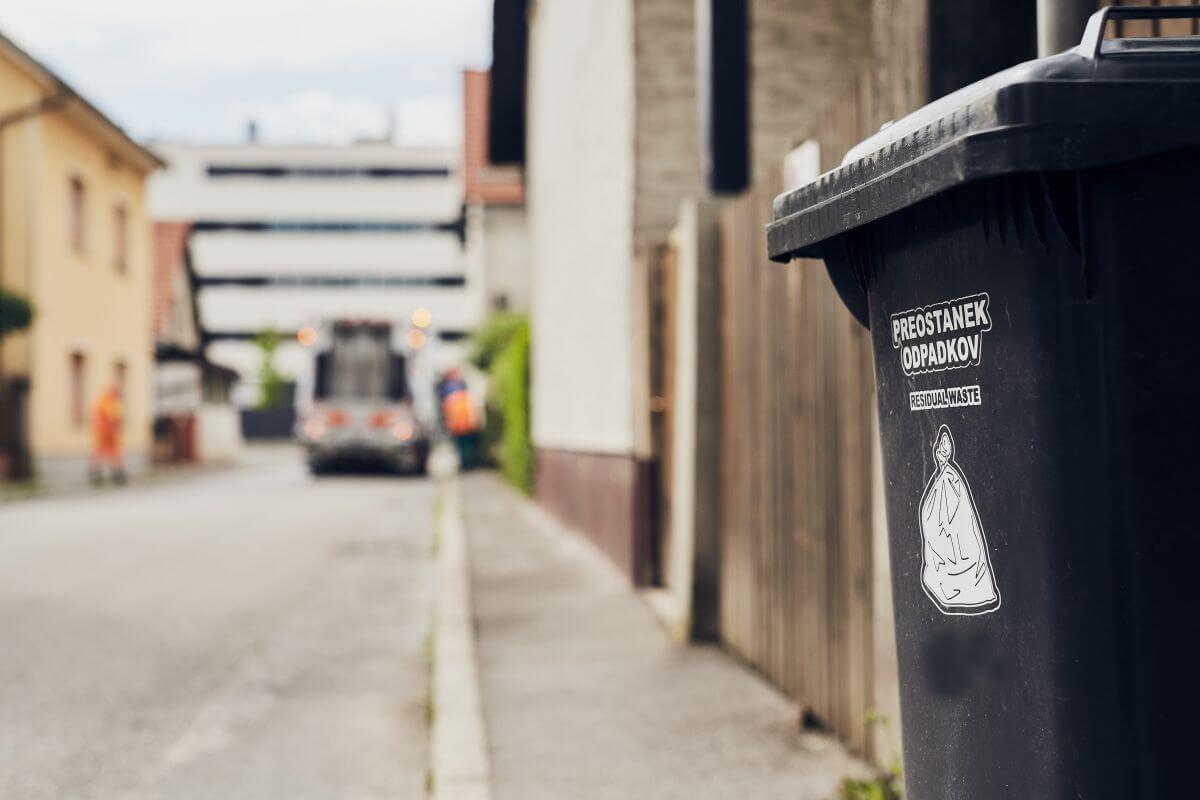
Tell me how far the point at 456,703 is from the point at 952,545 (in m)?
2.96

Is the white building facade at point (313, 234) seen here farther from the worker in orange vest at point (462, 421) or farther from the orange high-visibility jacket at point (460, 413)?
the orange high-visibility jacket at point (460, 413)

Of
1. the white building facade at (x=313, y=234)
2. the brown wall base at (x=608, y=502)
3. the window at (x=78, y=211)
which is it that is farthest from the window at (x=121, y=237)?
the white building facade at (x=313, y=234)

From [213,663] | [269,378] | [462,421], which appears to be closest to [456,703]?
[213,663]

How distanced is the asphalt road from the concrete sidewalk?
38 cm

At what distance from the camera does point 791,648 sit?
4773 mm

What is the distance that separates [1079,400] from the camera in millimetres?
1839

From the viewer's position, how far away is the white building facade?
72500mm

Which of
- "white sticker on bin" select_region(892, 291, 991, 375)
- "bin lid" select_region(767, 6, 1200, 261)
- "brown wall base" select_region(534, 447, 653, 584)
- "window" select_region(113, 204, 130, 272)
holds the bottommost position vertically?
"brown wall base" select_region(534, 447, 653, 584)

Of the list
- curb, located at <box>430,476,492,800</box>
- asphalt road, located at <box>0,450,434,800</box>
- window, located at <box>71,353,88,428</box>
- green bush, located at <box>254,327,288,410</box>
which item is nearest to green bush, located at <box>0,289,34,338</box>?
window, located at <box>71,353,88,428</box>

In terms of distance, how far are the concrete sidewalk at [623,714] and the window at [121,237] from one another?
891 inches

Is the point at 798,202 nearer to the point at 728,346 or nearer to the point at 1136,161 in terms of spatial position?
the point at 1136,161

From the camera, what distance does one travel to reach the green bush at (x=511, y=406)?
54.4 ft

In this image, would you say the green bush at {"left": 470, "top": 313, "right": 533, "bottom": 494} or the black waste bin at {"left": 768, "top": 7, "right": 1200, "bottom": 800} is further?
the green bush at {"left": 470, "top": 313, "right": 533, "bottom": 494}

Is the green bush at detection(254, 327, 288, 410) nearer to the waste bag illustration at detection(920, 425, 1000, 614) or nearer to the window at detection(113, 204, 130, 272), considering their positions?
the window at detection(113, 204, 130, 272)
